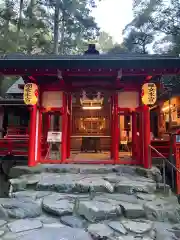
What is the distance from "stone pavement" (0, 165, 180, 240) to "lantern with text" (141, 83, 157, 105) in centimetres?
236

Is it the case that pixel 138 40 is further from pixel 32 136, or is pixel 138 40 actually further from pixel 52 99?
pixel 32 136

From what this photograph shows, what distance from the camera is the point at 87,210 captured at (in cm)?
387

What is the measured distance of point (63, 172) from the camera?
6.42 metres

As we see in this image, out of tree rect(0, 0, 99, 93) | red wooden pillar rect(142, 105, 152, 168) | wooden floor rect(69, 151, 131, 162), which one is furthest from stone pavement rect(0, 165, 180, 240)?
tree rect(0, 0, 99, 93)

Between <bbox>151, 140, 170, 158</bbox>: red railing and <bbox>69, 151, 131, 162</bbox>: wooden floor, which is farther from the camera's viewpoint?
<bbox>69, 151, 131, 162</bbox>: wooden floor

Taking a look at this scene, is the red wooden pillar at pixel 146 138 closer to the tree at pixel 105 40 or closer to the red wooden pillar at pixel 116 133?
the red wooden pillar at pixel 116 133

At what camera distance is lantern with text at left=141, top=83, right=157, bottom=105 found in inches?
261

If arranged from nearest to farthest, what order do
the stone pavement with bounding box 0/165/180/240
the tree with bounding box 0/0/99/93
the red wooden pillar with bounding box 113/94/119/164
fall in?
the stone pavement with bounding box 0/165/180/240 < the red wooden pillar with bounding box 113/94/119/164 < the tree with bounding box 0/0/99/93

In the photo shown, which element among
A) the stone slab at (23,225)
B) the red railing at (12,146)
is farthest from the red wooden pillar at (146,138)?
the red railing at (12,146)

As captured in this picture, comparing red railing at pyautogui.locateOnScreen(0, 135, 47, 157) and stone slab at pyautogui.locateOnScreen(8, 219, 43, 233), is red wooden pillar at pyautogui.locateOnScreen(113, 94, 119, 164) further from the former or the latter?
stone slab at pyautogui.locateOnScreen(8, 219, 43, 233)

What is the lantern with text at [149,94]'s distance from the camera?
6.63 m

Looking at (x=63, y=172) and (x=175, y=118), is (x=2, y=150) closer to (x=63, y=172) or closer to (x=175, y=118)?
(x=63, y=172)

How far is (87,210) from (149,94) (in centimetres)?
417

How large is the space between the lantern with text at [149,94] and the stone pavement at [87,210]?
7.73 ft
